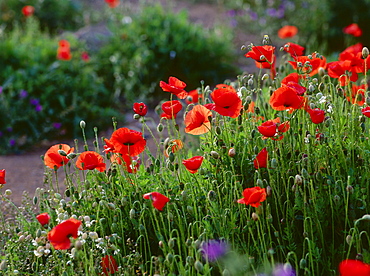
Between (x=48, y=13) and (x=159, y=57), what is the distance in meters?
3.72

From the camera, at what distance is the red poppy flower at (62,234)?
74.2 inches

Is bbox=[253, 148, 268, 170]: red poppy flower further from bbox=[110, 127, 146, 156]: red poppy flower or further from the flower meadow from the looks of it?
bbox=[110, 127, 146, 156]: red poppy flower

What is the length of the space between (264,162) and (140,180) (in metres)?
0.65

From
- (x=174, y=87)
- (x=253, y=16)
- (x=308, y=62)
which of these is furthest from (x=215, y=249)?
(x=253, y=16)

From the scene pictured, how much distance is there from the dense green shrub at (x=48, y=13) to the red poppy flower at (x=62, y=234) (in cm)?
760

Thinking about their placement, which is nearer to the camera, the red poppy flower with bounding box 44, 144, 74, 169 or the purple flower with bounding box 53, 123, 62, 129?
the red poppy flower with bounding box 44, 144, 74, 169

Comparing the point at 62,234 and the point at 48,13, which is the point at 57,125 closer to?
the point at 62,234

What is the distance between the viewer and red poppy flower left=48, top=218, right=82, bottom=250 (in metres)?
1.88

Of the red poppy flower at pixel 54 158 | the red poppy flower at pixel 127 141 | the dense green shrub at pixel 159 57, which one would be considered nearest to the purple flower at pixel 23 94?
the dense green shrub at pixel 159 57

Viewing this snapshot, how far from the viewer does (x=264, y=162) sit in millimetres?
2422

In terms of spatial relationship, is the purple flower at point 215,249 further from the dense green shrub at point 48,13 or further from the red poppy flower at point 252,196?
the dense green shrub at point 48,13

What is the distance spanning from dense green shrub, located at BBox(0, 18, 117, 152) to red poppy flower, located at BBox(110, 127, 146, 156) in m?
2.97

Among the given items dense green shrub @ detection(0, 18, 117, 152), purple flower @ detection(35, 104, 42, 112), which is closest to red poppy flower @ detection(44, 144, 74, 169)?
Result: dense green shrub @ detection(0, 18, 117, 152)

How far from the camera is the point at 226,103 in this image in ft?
7.80
